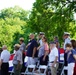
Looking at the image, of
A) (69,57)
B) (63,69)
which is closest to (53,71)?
(63,69)

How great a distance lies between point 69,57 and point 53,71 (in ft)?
5.93

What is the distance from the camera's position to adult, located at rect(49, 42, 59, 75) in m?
15.7

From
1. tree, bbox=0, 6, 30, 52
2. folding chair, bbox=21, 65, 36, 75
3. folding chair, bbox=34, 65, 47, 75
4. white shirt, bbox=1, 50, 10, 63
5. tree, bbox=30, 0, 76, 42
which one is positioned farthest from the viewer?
tree, bbox=0, 6, 30, 52

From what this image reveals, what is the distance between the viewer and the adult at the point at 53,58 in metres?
15.7

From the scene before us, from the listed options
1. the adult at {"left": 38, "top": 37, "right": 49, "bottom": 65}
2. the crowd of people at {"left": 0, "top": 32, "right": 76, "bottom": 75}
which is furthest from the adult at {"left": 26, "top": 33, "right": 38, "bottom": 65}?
the adult at {"left": 38, "top": 37, "right": 49, "bottom": 65}

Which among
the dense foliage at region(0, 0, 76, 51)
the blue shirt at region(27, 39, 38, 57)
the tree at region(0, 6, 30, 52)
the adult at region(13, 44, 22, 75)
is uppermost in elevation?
the tree at region(0, 6, 30, 52)

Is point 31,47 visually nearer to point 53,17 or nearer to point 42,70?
point 42,70

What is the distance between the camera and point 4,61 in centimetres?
1861

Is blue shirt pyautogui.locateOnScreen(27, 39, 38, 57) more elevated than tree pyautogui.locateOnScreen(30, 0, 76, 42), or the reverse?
tree pyautogui.locateOnScreen(30, 0, 76, 42)

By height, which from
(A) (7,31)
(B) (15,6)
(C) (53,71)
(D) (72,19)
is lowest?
(C) (53,71)

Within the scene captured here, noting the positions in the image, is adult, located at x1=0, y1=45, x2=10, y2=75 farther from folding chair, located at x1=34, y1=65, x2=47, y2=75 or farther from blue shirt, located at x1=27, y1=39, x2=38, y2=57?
folding chair, located at x1=34, y1=65, x2=47, y2=75

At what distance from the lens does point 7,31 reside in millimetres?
90062

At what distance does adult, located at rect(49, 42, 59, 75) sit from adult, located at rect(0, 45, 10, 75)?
3114mm

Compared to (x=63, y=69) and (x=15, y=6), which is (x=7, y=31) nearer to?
(x=15, y=6)
